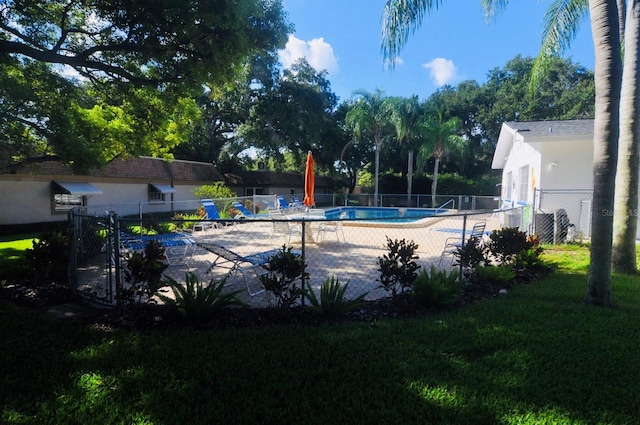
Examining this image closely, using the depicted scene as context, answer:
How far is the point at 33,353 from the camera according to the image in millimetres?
3510

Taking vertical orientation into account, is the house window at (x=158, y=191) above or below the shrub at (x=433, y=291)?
above

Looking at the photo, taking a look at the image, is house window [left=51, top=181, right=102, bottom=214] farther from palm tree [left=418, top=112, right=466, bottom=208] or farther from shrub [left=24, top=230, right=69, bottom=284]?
palm tree [left=418, top=112, right=466, bottom=208]

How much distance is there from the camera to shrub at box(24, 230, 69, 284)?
564 centimetres

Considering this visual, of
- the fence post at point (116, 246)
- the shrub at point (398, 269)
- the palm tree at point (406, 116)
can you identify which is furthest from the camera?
the palm tree at point (406, 116)

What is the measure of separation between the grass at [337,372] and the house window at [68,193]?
1413cm

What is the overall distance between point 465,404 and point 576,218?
12.1 m

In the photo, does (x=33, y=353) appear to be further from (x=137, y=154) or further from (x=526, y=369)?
(x=137, y=154)

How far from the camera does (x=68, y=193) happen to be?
1614 centimetres

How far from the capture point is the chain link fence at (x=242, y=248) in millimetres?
5074

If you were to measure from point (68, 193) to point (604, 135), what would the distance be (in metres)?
19.2

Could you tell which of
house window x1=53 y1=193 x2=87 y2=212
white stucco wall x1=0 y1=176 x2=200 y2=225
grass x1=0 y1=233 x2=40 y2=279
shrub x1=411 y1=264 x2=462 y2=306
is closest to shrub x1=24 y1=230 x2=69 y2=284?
grass x1=0 y1=233 x2=40 y2=279

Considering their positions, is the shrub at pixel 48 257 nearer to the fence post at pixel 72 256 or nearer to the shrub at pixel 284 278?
the fence post at pixel 72 256

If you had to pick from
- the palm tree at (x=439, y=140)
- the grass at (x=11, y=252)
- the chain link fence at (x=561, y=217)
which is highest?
the palm tree at (x=439, y=140)

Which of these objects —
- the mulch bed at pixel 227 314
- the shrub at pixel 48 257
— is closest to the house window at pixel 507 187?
the mulch bed at pixel 227 314
